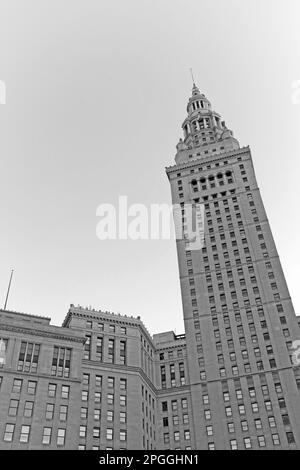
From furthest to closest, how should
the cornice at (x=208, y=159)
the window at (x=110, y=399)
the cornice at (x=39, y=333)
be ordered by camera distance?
the cornice at (x=208, y=159) → the window at (x=110, y=399) → the cornice at (x=39, y=333)

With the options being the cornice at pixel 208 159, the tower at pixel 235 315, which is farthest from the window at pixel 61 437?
the cornice at pixel 208 159

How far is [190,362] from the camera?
92.2 metres

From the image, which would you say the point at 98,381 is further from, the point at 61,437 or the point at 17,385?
the point at 17,385

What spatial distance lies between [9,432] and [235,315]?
1900 inches

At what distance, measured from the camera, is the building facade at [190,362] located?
72.8m

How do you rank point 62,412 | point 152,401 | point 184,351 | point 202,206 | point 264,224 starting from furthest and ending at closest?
point 202,206 < point 264,224 < point 184,351 < point 152,401 < point 62,412

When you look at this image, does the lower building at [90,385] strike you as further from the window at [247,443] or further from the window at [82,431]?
the window at [247,443]

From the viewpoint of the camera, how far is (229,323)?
94.1 metres

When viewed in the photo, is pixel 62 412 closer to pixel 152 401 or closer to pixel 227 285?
pixel 152 401

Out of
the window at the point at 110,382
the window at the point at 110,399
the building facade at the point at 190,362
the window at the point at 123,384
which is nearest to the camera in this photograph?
the building facade at the point at 190,362

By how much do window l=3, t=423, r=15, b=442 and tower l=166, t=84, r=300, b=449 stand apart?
32928mm

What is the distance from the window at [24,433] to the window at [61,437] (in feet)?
14.4
